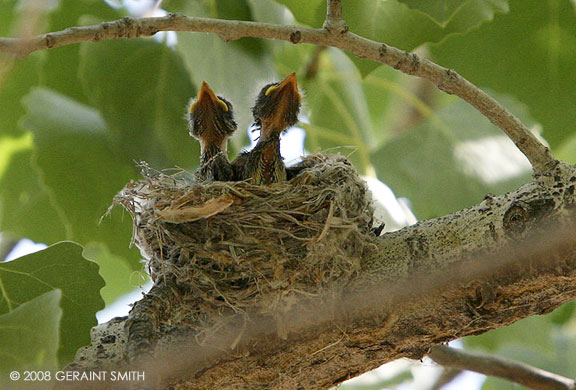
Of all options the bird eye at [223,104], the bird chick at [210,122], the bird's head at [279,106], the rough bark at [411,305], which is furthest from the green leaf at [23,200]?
the rough bark at [411,305]

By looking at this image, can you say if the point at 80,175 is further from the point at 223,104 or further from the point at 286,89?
the point at 286,89

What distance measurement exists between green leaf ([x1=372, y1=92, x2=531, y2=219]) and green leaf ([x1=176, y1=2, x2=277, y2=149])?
527 millimetres

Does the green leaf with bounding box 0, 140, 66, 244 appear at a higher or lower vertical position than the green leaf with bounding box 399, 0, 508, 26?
higher

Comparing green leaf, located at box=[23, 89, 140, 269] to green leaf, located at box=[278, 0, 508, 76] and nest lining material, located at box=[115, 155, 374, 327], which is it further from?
green leaf, located at box=[278, 0, 508, 76]

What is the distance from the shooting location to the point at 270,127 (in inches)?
113

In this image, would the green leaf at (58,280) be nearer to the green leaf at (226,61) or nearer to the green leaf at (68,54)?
the green leaf at (226,61)

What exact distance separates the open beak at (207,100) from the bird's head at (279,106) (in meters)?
0.18

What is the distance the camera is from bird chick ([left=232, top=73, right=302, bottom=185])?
266cm

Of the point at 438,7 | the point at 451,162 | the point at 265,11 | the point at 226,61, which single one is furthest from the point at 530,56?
the point at 226,61

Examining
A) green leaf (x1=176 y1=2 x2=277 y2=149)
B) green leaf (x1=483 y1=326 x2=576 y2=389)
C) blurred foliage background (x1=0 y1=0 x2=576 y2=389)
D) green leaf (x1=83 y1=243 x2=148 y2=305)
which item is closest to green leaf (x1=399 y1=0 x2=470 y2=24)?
blurred foliage background (x1=0 y1=0 x2=576 y2=389)

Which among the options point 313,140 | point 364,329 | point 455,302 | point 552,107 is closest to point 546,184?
point 455,302

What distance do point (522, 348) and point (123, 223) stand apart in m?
1.59

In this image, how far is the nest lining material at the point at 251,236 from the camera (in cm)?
184

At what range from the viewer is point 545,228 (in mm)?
1509
